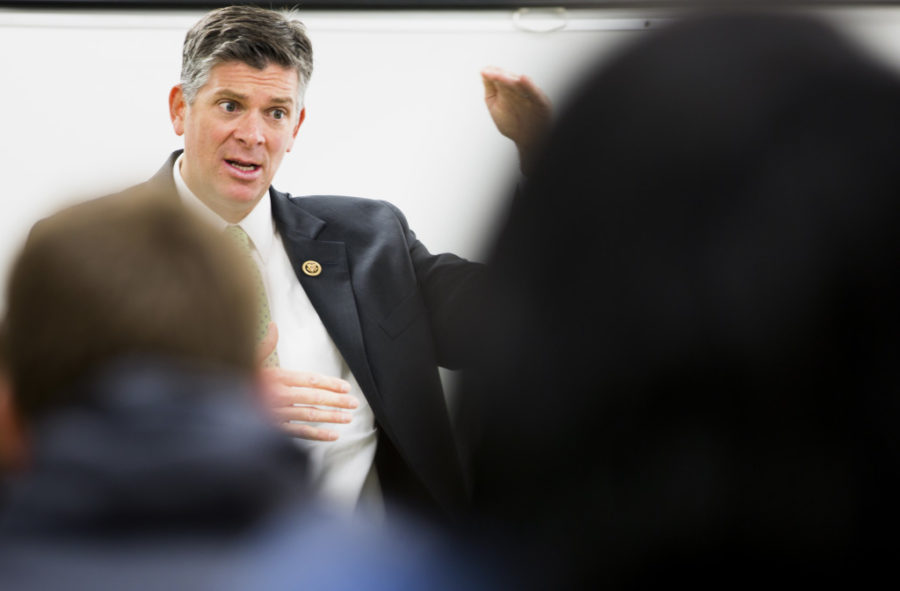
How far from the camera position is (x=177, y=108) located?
1662 mm

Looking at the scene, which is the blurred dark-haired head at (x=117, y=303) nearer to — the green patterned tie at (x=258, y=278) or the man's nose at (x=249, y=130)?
the green patterned tie at (x=258, y=278)

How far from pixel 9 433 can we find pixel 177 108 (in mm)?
1041

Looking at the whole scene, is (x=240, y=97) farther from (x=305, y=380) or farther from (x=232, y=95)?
(x=305, y=380)

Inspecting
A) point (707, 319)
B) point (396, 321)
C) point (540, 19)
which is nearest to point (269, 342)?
point (396, 321)

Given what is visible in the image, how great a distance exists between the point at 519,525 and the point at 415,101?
1229 millimetres

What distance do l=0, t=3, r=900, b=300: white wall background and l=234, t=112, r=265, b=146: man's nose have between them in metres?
0.08

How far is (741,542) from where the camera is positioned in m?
0.56

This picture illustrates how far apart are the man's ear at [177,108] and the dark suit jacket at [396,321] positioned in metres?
0.07

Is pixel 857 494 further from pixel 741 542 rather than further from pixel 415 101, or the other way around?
pixel 415 101

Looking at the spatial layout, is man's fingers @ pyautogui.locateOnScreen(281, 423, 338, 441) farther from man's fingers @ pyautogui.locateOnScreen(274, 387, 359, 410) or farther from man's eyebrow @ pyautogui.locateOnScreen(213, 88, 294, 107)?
man's eyebrow @ pyautogui.locateOnScreen(213, 88, 294, 107)

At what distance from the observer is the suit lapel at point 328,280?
1.55 meters

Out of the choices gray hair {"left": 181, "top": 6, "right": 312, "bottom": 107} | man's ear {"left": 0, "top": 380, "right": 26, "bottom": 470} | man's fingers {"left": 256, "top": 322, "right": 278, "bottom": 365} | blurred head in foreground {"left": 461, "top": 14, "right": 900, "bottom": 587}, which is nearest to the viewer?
blurred head in foreground {"left": 461, "top": 14, "right": 900, "bottom": 587}

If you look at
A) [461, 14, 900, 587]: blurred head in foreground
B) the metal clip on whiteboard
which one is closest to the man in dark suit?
the metal clip on whiteboard

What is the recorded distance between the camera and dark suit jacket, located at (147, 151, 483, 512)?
5.08 ft
